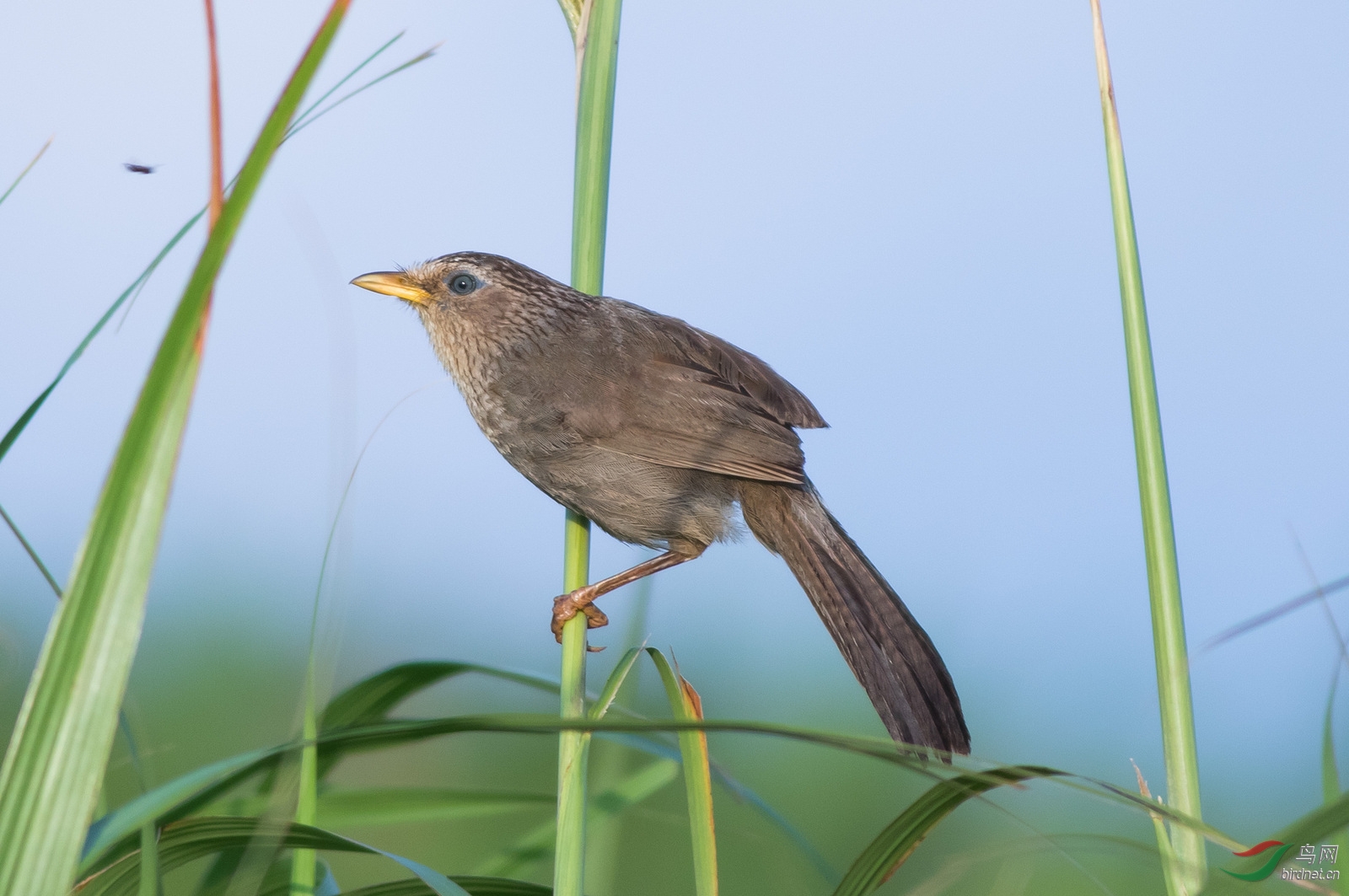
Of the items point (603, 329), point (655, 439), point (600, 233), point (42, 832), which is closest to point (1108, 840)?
point (42, 832)

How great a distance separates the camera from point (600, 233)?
5.89ft

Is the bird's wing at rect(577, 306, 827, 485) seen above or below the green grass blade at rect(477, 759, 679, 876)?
above

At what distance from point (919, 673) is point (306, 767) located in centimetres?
140

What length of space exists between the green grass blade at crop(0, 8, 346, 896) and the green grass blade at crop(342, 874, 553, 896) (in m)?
0.57

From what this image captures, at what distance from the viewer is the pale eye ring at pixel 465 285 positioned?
3.02m

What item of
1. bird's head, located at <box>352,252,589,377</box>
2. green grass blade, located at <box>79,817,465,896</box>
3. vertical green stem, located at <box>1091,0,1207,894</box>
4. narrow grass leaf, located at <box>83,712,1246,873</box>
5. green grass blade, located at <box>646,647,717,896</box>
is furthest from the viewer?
bird's head, located at <box>352,252,589,377</box>

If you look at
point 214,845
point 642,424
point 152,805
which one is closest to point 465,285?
point 642,424

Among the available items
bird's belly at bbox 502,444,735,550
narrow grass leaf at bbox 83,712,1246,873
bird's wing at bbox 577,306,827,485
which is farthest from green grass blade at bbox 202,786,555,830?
bird's wing at bbox 577,306,827,485

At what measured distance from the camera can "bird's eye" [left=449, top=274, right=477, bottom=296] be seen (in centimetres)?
302

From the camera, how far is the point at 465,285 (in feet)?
9.92

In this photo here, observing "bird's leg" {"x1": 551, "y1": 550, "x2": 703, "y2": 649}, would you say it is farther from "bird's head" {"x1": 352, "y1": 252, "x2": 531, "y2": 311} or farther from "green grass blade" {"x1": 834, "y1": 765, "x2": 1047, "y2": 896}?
"green grass blade" {"x1": 834, "y1": 765, "x2": 1047, "y2": 896}

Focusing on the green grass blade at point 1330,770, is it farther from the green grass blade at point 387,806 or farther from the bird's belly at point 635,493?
the bird's belly at point 635,493

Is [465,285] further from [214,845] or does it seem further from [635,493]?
[214,845]

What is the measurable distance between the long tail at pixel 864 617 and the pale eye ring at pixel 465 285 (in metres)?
1.06
